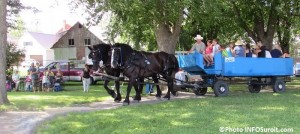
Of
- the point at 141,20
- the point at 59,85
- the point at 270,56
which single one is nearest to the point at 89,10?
the point at 141,20

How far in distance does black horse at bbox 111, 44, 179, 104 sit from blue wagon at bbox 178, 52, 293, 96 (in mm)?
1174

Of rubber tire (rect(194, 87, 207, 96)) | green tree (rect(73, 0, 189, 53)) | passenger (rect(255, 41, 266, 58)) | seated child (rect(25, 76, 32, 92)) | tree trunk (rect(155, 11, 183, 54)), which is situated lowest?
rubber tire (rect(194, 87, 207, 96))

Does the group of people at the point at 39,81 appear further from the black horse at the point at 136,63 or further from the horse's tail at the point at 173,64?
the black horse at the point at 136,63

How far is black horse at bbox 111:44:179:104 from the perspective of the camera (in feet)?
45.9

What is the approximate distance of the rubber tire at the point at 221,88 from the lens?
53.2 feet

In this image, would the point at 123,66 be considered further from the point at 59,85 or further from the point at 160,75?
the point at 59,85

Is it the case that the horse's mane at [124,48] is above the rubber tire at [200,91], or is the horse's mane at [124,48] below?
above

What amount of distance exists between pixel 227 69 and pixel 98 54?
5.00m

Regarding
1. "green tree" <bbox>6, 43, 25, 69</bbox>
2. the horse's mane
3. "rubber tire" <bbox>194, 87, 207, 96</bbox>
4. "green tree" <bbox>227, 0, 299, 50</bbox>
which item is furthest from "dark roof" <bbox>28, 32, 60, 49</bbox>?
the horse's mane

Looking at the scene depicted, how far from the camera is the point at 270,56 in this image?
60.2 feet

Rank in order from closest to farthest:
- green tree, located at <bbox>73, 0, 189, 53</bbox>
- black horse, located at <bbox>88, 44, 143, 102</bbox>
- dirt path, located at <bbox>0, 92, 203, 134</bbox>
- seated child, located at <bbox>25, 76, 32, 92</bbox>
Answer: dirt path, located at <bbox>0, 92, 203, 134</bbox> → black horse, located at <bbox>88, 44, 143, 102</bbox> → green tree, located at <bbox>73, 0, 189, 53</bbox> → seated child, located at <bbox>25, 76, 32, 92</bbox>

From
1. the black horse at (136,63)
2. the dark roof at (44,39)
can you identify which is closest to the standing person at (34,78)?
the black horse at (136,63)

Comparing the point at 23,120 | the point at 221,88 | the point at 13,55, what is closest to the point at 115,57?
the point at 23,120

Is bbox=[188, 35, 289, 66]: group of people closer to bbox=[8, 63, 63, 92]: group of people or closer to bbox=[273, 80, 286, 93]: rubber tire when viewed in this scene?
bbox=[273, 80, 286, 93]: rubber tire
